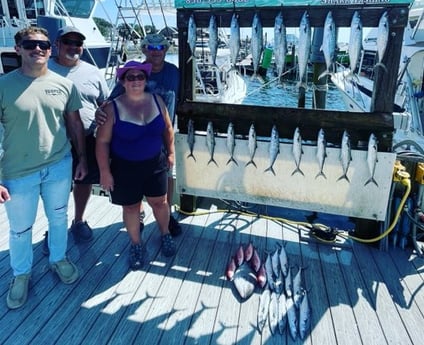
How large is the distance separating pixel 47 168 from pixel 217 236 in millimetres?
1599

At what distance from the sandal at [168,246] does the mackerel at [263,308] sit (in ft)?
2.74

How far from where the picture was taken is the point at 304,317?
220cm

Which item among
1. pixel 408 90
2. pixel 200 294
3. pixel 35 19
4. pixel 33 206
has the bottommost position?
pixel 200 294

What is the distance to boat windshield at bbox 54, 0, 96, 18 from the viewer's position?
1075 cm

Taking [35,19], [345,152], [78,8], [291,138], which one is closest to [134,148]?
[291,138]

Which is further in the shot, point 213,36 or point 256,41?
point 213,36

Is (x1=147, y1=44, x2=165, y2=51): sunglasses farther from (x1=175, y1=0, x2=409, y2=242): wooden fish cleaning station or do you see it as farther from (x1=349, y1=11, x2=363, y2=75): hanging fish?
(x1=349, y1=11, x2=363, y2=75): hanging fish

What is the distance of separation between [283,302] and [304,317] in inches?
7.3

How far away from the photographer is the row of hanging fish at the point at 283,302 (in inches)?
85.1

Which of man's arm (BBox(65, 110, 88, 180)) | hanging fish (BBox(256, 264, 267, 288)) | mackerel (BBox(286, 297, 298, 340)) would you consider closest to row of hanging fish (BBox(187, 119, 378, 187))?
hanging fish (BBox(256, 264, 267, 288))

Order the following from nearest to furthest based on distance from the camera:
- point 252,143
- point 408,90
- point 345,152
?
→ point 345,152, point 252,143, point 408,90

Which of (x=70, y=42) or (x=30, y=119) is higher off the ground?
(x=70, y=42)

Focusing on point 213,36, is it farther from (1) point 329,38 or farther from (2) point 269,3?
(1) point 329,38

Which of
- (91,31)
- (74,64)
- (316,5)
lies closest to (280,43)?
(316,5)
